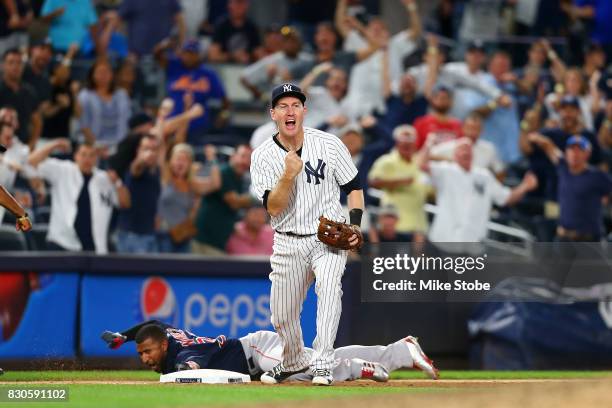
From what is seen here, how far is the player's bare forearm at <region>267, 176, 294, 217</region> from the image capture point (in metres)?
8.44

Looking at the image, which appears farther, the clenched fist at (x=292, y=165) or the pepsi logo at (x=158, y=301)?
the pepsi logo at (x=158, y=301)

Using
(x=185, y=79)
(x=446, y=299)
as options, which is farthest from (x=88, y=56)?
(x=446, y=299)

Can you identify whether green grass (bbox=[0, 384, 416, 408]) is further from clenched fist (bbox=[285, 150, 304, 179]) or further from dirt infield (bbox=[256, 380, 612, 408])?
clenched fist (bbox=[285, 150, 304, 179])

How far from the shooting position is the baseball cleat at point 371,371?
9.25m

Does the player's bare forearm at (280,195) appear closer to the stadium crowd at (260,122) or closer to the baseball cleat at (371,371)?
the baseball cleat at (371,371)

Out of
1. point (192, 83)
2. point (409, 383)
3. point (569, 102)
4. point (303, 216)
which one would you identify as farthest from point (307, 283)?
point (569, 102)

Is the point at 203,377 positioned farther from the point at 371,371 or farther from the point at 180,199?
the point at 180,199

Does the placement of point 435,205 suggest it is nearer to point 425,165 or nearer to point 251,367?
point 425,165

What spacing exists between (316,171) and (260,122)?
8439mm

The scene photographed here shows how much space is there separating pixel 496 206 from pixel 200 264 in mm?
5069

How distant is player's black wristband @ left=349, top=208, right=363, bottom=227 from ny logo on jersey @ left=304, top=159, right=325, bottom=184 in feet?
0.99

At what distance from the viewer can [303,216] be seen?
344 inches

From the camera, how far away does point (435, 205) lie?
48.8 feet

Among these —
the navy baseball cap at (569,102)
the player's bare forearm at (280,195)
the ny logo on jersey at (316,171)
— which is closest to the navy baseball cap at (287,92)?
the ny logo on jersey at (316,171)
